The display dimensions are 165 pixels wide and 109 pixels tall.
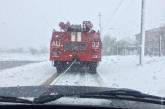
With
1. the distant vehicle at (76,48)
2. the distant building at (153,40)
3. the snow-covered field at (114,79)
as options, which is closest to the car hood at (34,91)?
the snow-covered field at (114,79)

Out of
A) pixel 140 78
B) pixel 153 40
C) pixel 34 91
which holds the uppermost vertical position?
pixel 153 40

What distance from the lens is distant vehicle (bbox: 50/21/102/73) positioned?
26094 mm

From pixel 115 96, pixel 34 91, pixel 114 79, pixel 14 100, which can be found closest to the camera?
pixel 14 100

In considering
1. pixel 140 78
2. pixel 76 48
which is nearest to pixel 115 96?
pixel 140 78

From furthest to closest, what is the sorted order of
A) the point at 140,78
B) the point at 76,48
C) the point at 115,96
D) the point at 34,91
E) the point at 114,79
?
the point at 76,48
the point at 140,78
the point at 114,79
the point at 34,91
the point at 115,96

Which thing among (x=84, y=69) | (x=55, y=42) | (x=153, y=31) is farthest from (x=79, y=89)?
(x=153, y=31)

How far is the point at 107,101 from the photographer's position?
153 inches

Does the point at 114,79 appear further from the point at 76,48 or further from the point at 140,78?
the point at 76,48

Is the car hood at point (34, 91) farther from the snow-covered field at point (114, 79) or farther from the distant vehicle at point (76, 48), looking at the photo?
the distant vehicle at point (76, 48)

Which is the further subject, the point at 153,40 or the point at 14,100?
the point at 153,40

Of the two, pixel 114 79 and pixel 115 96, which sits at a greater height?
pixel 115 96

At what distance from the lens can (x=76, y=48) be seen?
26.6 meters

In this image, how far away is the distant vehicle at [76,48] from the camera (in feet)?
85.6

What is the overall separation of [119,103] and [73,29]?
76.7 feet
